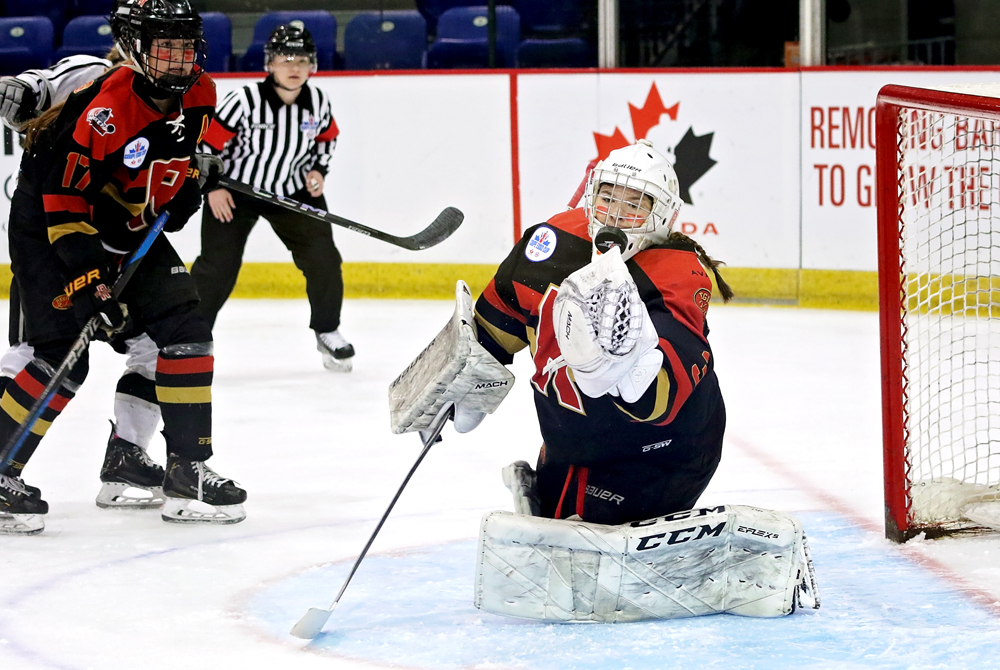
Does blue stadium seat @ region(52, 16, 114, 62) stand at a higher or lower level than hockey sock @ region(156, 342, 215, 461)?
higher

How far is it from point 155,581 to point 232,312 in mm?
3225

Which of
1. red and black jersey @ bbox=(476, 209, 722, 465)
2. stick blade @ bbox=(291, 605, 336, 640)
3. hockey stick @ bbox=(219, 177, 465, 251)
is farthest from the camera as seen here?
hockey stick @ bbox=(219, 177, 465, 251)

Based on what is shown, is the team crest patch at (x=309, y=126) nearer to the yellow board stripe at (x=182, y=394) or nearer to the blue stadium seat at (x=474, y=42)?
the blue stadium seat at (x=474, y=42)

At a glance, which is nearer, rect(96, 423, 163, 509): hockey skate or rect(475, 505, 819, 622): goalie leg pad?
rect(475, 505, 819, 622): goalie leg pad

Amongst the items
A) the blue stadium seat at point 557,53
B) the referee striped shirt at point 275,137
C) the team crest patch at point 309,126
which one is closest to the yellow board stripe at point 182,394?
the referee striped shirt at point 275,137

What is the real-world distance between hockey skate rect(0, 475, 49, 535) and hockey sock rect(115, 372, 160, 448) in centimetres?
26

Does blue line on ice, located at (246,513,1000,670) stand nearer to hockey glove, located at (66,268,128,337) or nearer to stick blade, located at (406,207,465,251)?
hockey glove, located at (66,268,128,337)

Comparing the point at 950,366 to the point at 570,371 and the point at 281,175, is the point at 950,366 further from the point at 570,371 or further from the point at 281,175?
the point at 281,175

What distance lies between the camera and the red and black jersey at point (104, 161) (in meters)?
2.47

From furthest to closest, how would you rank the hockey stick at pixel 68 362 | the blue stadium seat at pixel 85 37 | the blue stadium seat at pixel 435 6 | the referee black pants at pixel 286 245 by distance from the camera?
1. the blue stadium seat at pixel 85 37
2. the blue stadium seat at pixel 435 6
3. the referee black pants at pixel 286 245
4. the hockey stick at pixel 68 362

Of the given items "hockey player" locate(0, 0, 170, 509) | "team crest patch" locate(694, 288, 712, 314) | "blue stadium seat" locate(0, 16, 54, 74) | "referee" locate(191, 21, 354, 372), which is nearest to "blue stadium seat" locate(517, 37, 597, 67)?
"referee" locate(191, 21, 354, 372)

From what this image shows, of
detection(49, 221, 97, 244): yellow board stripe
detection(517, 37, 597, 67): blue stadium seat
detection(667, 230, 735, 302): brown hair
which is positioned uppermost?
detection(517, 37, 597, 67): blue stadium seat

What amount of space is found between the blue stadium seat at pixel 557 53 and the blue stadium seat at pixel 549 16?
4 cm

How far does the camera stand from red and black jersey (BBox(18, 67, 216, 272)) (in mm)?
2475
